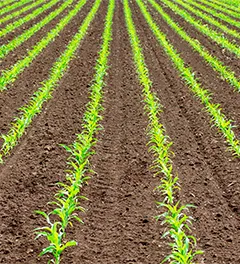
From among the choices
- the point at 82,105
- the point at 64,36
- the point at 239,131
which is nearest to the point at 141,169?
the point at 239,131

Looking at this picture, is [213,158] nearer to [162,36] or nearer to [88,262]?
[88,262]

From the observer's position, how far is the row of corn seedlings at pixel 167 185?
4.30 m

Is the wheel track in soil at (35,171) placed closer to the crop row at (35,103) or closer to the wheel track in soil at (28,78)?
the crop row at (35,103)

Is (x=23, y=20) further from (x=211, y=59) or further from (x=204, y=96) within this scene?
(x=204, y=96)

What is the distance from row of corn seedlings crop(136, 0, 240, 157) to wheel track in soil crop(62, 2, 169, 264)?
1309mm

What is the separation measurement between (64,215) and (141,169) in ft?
6.08

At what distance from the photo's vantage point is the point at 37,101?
28.7 ft

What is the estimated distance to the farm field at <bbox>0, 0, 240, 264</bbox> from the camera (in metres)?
4.60

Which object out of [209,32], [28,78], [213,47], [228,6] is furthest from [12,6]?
[28,78]

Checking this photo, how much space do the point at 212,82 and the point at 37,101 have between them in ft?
14.5

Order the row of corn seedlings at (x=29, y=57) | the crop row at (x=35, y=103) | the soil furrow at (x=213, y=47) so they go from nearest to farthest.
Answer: the crop row at (x=35, y=103) < the row of corn seedlings at (x=29, y=57) < the soil furrow at (x=213, y=47)

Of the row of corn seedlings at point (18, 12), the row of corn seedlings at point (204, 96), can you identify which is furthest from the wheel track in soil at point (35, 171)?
the row of corn seedlings at point (18, 12)

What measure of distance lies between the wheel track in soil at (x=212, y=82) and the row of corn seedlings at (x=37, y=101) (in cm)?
336

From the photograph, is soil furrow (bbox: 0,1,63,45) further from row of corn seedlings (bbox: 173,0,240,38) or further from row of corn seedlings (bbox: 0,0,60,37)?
row of corn seedlings (bbox: 173,0,240,38)
